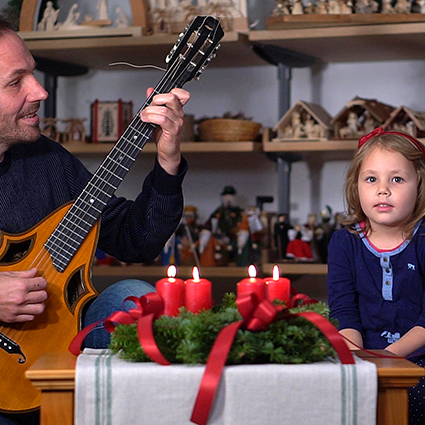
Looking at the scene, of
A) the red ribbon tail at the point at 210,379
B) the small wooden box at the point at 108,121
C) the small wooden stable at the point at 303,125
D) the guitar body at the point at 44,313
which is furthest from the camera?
the small wooden box at the point at 108,121

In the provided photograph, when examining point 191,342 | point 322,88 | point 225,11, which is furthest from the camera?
point 322,88

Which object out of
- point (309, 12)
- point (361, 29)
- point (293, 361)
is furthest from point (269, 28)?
point (293, 361)

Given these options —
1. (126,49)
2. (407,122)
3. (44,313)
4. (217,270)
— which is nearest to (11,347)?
(44,313)

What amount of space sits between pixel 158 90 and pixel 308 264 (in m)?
1.12

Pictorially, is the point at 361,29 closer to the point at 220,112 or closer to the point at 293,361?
the point at 220,112

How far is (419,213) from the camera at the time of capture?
1.43 meters

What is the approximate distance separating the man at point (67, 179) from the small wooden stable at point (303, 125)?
945mm

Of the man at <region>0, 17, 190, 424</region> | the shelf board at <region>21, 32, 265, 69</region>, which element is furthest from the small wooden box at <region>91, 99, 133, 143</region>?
the man at <region>0, 17, 190, 424</region>

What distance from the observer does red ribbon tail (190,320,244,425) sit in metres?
0.77

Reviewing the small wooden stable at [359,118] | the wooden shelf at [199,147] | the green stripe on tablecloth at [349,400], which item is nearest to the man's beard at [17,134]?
the green stripe on tablecloth at [349,400]

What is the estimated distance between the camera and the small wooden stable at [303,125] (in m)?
2.27

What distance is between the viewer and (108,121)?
2.44m

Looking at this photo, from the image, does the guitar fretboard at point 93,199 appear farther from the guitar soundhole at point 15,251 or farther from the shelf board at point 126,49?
the shelf board at point 126,49

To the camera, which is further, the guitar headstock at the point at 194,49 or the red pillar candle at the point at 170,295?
the guitar headstock at the point at 194,49
